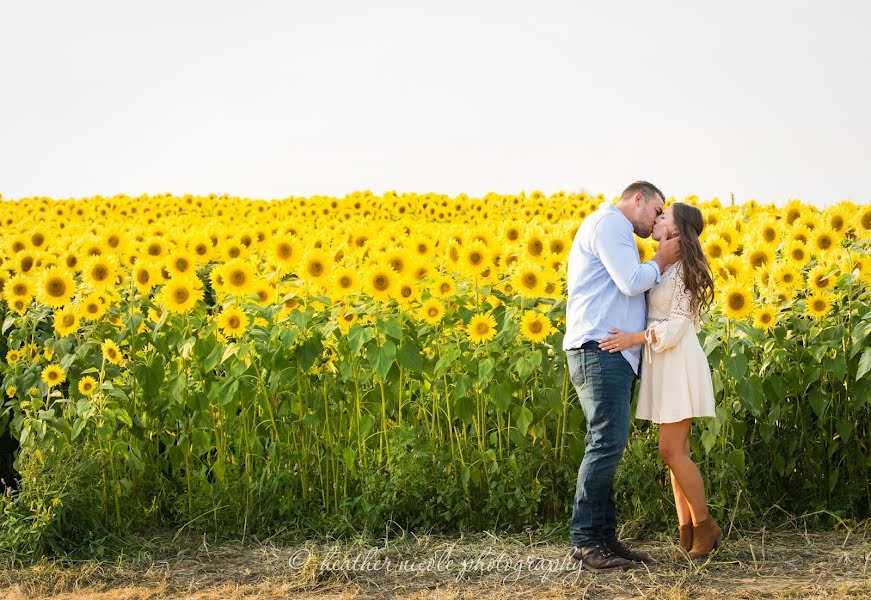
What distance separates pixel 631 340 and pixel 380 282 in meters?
1.70

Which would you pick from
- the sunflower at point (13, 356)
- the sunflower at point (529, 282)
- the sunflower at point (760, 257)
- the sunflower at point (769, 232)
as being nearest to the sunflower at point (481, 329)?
the sunflower at point (529, 282)

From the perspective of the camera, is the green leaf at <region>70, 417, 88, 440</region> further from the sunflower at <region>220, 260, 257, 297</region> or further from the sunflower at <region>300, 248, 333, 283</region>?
the sunflower at <region>300, 248, 333, 283</region>

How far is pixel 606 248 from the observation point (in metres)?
5.11

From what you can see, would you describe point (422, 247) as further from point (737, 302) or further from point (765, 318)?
point (765, 318)

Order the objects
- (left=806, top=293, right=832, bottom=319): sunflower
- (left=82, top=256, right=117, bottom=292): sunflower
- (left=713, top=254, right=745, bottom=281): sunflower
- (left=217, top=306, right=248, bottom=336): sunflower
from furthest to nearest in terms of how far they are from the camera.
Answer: (left=82, top=256, right=117, bottom=292): sunflower
(left=713, top=254, right=745, bottom=281): sunflower
(left=806, top=293, right=832, bottom=319): sunflower
(left=217, top=306, right=248, bottom=336): sunflower

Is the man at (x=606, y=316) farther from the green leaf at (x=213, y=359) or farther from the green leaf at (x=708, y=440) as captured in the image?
the green leaf at (x=213, y=359)

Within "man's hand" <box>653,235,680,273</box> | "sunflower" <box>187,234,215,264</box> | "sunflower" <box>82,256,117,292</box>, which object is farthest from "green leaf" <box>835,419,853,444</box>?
"sunflower" <box>82,256,117,292</box>

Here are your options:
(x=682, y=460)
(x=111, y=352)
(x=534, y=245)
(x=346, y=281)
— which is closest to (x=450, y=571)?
(x=682, y=460)

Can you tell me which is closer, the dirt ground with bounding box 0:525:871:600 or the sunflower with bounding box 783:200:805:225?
the dirt ground with bounding box 0:525:871:600

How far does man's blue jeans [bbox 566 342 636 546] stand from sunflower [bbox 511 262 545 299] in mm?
868

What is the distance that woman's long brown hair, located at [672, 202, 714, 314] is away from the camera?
5.27 m

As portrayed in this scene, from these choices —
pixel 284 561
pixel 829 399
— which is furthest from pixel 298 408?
pixel 829 399

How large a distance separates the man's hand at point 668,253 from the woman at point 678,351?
2 cm

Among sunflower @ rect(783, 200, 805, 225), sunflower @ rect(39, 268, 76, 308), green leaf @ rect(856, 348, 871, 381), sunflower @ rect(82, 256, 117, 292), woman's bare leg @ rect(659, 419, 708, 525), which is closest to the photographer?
woman's bare leg @ rect(659, 419, 708, 525)
